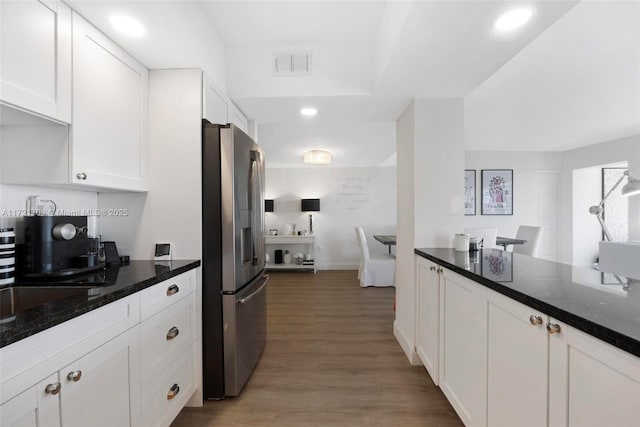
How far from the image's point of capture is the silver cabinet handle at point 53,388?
0.83m

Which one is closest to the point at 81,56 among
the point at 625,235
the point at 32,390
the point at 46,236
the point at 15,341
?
the point at 46,236

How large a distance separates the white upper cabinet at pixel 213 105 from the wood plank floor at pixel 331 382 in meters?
1.86

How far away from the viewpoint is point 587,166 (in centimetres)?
532

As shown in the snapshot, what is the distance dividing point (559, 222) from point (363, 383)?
592 cm

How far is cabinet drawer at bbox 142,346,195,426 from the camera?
1312 millimetres

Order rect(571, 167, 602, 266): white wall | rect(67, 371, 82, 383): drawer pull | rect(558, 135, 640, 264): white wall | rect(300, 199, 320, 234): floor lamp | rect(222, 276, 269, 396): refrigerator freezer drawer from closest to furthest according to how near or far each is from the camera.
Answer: rect(67, 371, 82, 383): drawer pull → rect(222, 276, 269, 396): refrigerator freezer drawer → rect(558, 135, 640, 264): white wall → rect(571, 167, 602, 266): white wall → rect(300, 199, 320, 234): floor lamp

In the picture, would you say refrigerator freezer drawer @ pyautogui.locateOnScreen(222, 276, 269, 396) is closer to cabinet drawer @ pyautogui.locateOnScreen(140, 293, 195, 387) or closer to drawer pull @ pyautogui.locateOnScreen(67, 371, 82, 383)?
cabinet drawer @ pyautogui.locateOnScreen(140, 293, 195, 387)

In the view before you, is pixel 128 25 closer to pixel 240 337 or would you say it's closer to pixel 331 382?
pixel 240 337

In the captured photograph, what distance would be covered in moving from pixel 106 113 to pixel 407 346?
262 cm

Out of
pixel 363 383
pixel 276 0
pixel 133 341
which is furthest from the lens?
pixel 363 383

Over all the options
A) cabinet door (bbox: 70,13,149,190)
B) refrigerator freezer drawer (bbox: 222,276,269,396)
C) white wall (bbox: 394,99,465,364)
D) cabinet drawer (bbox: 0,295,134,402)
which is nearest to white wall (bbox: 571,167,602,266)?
white wall (bbox: 394,99,465,364)

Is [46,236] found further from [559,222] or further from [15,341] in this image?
[559,222]

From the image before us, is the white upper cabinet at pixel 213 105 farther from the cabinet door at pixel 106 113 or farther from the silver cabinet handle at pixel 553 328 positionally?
the silver cabinet handle at pixel 553 328

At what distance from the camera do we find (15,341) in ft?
2.42
